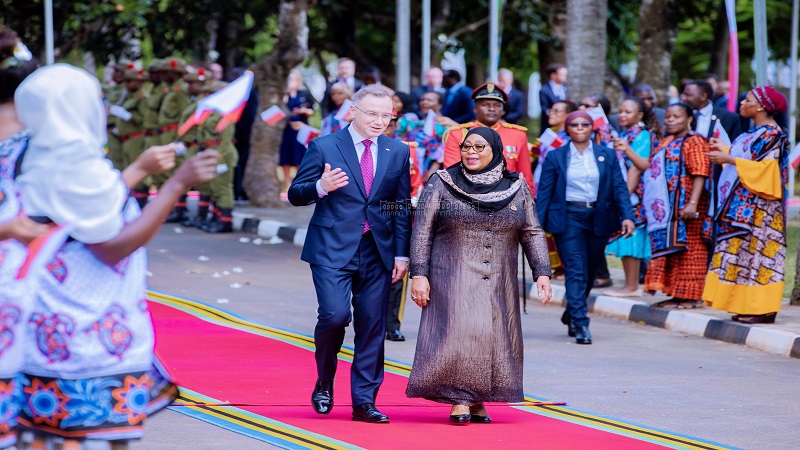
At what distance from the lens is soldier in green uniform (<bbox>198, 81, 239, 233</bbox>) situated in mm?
17438

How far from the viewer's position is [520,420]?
7656 mm

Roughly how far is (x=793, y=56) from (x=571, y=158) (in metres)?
16.1

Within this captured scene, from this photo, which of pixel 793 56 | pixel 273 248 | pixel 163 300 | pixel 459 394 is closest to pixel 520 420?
pixel 459 394

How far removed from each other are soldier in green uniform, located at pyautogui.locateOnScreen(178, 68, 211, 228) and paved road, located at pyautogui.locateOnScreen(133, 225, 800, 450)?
120 inches

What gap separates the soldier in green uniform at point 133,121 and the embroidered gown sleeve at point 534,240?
11956mm

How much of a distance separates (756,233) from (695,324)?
992 mm

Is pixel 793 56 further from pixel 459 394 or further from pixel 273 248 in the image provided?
pixel 459 394

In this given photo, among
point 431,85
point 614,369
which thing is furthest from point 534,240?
Answer: point 431,85

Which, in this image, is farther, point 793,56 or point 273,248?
point 793,56

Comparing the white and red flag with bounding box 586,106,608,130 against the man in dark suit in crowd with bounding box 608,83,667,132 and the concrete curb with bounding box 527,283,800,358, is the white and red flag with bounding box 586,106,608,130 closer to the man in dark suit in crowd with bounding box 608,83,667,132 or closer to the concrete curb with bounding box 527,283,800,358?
the man in dark suit in crowd with bounding box 608,83,667,132

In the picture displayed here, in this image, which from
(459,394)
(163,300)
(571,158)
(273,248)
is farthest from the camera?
(273,248)

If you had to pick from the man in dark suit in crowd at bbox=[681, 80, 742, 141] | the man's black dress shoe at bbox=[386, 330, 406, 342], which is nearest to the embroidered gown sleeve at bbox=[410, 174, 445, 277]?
the man's black dress shoe at bbox=[386, 330, 406, 342]

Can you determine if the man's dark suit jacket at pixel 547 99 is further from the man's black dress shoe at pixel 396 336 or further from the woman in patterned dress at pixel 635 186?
the man's black dress shoe at pixel 396 336

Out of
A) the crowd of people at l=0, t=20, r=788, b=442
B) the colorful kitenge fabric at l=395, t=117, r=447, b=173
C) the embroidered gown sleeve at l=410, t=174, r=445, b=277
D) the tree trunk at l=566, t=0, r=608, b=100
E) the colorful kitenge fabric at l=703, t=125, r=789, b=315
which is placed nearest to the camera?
the crowd of people at l=0, t=20, r=788, b=442
